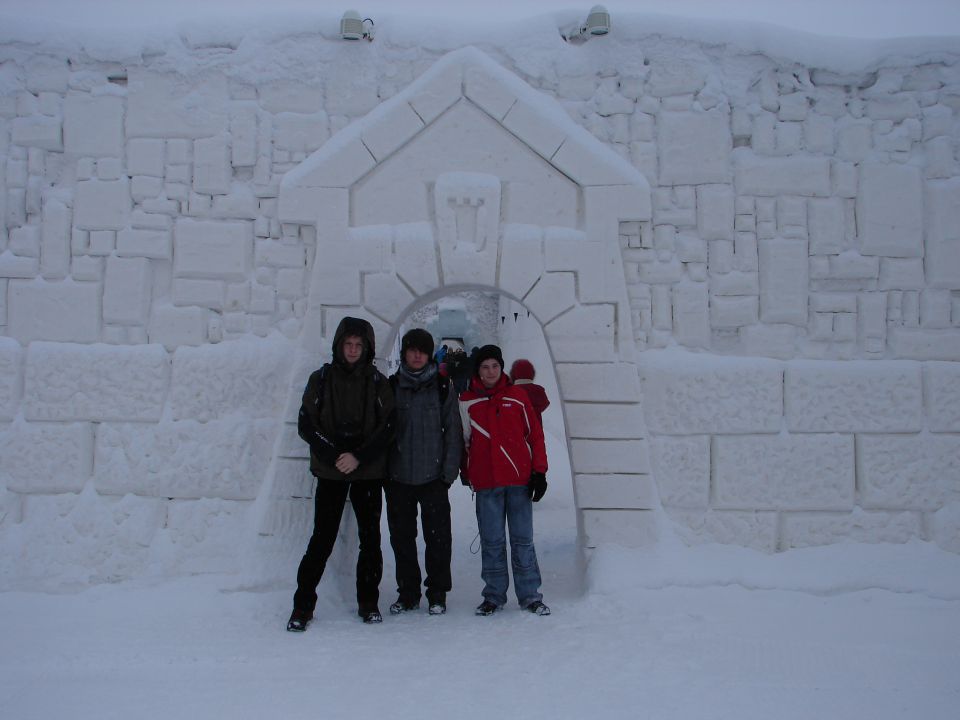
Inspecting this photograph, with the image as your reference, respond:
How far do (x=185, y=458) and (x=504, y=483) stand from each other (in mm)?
1826

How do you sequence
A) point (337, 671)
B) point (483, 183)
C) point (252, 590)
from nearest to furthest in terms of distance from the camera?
point (337, 671) < point (252, 590) < point (483, 183)

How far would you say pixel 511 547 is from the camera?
3812 mm

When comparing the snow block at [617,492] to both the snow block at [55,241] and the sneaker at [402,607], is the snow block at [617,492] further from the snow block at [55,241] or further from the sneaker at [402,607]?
the snow block at [55,241]

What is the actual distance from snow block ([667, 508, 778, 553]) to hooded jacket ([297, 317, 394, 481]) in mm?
1737

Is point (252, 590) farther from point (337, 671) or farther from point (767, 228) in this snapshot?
point (767, 228)

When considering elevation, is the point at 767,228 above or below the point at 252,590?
above

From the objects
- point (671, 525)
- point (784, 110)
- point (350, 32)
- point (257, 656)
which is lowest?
point (257, 656)

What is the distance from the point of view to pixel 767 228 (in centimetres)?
421

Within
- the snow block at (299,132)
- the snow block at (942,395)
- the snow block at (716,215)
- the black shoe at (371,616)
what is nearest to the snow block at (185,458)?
the black shoe at (371,616)

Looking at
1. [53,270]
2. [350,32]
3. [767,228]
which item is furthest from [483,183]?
[53,270]

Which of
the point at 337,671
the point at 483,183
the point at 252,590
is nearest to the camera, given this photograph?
the point at 337,671

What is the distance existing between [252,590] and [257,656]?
2.51ft

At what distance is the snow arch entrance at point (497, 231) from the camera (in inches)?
161

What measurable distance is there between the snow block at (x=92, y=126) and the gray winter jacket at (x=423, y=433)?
224cm
